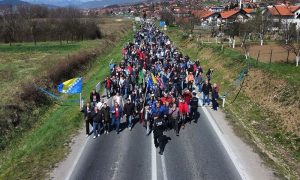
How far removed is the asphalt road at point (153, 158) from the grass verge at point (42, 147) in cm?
122

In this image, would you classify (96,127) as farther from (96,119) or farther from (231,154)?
(231,154)

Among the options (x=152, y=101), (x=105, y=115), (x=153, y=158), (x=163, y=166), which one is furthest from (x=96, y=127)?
(x=163, y=166)

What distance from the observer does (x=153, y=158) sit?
49.2 feet

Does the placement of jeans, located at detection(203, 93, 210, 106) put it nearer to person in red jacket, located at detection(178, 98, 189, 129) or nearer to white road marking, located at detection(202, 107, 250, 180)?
white road marking, located at detection(202, 107, 250, 180)

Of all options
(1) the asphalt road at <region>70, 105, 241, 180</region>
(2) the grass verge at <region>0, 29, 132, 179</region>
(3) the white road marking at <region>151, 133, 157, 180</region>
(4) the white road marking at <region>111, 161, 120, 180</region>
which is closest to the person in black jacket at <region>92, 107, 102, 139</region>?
(1) the asphalt road at <region>70, 105, 241, 180</region>

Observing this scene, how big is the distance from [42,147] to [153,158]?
4.99 metres

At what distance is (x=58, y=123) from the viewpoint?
67.0 ft

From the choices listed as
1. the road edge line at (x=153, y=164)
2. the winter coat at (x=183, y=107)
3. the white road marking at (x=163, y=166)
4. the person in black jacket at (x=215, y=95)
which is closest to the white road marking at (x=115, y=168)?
the road edge line at (x=153, y=164)

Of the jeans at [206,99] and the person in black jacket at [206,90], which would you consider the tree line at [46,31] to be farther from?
the person in black jacket at [206,90]

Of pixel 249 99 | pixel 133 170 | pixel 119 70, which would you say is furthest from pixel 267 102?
pixel 133 170

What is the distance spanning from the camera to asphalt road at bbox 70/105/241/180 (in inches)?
530

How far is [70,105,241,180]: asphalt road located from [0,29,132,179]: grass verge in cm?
122

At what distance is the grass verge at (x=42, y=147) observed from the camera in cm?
1420

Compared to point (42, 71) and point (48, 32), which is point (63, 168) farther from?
point (48, 32)
